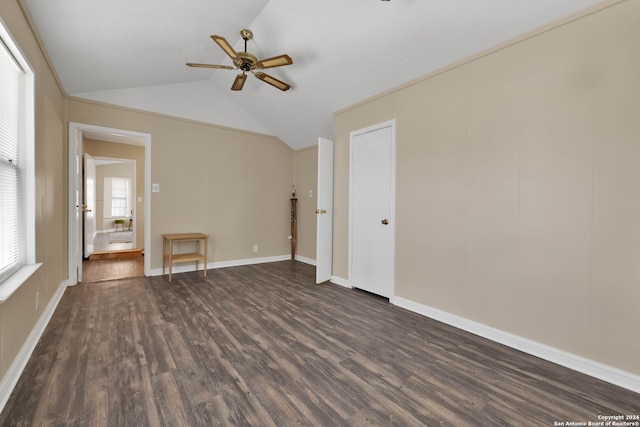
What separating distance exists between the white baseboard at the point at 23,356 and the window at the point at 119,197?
8461 mm

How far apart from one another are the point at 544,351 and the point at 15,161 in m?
4.26

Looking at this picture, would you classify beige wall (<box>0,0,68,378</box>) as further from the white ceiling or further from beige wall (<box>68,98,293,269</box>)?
beige wall (<box>68,98,293,269</box>)

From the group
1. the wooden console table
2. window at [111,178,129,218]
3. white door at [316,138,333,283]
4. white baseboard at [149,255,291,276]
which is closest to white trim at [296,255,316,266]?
white baseboard at [149,255,291,276]

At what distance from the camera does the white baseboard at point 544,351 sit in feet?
6.14

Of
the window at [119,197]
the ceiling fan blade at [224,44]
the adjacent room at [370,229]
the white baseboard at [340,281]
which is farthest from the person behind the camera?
the window at [119,197]

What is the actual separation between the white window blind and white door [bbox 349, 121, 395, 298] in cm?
326

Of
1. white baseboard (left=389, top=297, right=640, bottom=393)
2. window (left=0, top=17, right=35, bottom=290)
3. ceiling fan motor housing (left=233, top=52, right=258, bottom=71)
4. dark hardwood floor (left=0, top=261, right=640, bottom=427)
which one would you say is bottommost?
dark hardwood floor (left=0, top=261, right=640, bottom=427)

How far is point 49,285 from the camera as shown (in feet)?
9.62

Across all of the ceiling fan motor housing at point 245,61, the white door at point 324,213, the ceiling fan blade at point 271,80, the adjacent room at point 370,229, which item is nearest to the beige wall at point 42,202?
the adjacent room at point 370,229

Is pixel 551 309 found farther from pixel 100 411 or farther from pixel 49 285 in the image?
Result: pixel 49 285

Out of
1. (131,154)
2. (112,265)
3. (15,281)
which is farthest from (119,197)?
(15,281)

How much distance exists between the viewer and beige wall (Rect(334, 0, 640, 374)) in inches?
74.8

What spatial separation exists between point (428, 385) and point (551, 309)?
118cm

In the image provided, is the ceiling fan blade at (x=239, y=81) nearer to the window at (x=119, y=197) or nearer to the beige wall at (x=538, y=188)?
the beige wall at (x=538, y=188)
